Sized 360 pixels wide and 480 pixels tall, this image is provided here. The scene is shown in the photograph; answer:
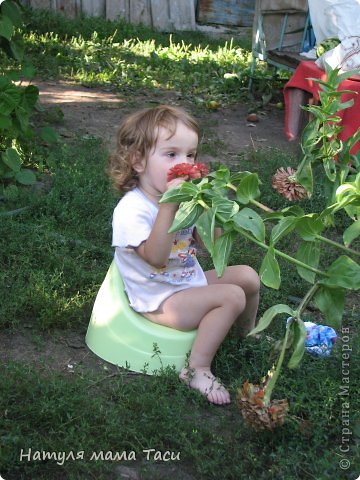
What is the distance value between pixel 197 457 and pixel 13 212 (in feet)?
6.71

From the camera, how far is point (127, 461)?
2291 millimetres

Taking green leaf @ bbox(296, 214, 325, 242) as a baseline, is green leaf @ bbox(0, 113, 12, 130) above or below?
below

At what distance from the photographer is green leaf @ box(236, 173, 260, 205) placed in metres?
2.08

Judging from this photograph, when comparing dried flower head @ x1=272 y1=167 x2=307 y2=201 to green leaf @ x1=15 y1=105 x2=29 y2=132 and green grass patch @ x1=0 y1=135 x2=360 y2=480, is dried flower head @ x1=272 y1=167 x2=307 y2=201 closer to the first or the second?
green grass patch @ x1=0 y1=135 x2=360 y2=480

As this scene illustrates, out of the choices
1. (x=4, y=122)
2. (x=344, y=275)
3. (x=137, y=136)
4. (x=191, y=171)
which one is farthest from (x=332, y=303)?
(x=4, y=122)

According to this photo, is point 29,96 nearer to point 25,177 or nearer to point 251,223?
point 25,177

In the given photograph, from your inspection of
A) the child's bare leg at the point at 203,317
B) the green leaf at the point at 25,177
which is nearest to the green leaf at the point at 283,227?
the child's bare leg at the point at 203,317

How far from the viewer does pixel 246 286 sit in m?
2.97

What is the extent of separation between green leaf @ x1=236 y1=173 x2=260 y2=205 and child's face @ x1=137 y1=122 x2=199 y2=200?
0.75m

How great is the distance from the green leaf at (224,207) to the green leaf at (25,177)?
237cm

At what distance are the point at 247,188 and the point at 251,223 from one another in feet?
0.46

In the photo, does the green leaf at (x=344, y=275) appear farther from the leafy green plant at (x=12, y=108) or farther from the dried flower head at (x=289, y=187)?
the leafy green plant at (x=12, y=108)

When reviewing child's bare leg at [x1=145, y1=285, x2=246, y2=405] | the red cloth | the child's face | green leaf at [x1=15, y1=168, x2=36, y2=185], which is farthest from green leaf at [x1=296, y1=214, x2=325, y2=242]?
the red cloth

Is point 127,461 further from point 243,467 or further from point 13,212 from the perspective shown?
point 13,212
